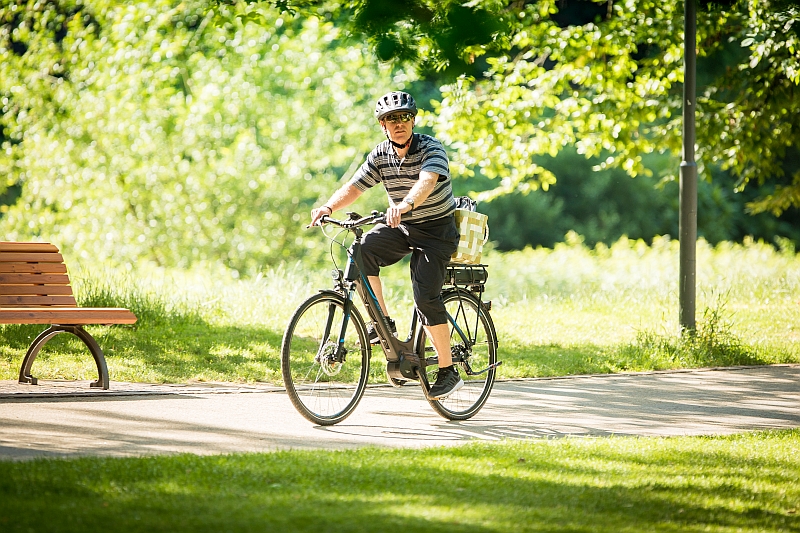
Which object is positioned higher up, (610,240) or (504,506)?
(610,240)

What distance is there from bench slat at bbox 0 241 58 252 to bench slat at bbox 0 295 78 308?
1.34ft

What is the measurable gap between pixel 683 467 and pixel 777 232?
1193 inches

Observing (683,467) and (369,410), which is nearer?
(683,467)

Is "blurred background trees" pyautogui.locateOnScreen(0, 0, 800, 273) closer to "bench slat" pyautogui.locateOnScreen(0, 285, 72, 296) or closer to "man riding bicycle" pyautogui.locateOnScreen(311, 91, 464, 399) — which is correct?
"bench slat" pyautogui.locateOnScreen(0, 285, 72, 296)

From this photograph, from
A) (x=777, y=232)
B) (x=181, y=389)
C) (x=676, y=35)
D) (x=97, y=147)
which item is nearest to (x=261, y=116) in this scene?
(x=97, y=147)

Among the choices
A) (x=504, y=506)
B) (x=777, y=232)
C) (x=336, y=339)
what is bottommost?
(x=504, y=506)

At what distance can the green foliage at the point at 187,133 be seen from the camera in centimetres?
1830

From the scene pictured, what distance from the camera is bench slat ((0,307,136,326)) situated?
6.63m

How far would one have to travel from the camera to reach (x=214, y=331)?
976 cm

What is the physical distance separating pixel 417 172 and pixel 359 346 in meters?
1.17

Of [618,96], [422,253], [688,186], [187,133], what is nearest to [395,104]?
[422,253]

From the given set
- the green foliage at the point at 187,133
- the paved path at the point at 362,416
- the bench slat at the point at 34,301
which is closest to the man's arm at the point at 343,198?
the paved path at the point at 362,416

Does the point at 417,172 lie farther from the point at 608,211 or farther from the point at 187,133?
the point at 608,211

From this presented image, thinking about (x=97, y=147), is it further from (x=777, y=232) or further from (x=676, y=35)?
(x=777, y=232)
